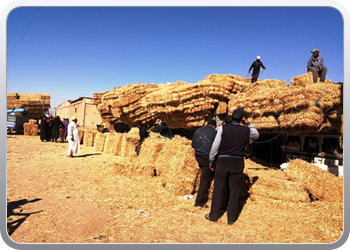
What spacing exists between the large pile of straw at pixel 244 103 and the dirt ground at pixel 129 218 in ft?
10.4

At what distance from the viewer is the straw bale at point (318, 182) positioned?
5484mm

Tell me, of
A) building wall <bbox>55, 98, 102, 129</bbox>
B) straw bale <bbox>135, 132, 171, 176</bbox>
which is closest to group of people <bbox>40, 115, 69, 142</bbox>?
building wall <bbox>55, 98, 102, 129</bbox>

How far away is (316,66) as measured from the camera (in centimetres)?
824

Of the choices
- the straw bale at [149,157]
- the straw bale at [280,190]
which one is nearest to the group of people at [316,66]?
the straw bale at [280,190]

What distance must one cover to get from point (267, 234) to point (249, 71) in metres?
9.30

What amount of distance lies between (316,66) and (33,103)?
2383cm

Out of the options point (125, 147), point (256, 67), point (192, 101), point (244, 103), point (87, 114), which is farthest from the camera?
point (87, 114)

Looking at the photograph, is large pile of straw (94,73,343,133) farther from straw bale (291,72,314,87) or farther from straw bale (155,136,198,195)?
straw bale (155,136,198,195)

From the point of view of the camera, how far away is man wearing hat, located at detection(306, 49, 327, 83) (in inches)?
312

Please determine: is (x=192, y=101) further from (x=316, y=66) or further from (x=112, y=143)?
(x=112, y=143)

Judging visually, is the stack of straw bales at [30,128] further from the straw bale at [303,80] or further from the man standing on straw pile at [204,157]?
the straw bale at [303,80]

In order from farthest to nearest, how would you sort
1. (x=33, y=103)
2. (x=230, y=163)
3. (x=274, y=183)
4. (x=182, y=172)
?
(x=33, y=103)
(x=182, y=172)
(x=274, y=183)
(x=230, y=163)

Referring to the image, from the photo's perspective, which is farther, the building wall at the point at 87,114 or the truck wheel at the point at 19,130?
the building wall at the point at 87,114

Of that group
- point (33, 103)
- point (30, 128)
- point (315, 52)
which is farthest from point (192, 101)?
point (33, 103)
